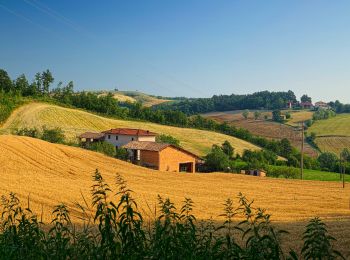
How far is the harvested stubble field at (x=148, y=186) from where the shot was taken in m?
29.9

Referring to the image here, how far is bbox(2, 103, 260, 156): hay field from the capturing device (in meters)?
75.2

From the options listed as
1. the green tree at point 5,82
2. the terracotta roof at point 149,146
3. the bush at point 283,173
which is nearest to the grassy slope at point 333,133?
the bush at point 283,173

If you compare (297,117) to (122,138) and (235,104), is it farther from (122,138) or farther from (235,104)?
(122,138)

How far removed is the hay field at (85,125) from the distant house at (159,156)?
16.7 metres

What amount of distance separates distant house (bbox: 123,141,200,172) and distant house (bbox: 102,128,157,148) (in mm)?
6869

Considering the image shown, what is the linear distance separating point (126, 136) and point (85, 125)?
59.6 feet

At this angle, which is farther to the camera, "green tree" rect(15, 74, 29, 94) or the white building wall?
"green tree" rect(15, 74, 29, 94)

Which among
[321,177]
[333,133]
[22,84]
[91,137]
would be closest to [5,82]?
[22,84]

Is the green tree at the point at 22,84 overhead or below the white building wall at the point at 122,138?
overhead

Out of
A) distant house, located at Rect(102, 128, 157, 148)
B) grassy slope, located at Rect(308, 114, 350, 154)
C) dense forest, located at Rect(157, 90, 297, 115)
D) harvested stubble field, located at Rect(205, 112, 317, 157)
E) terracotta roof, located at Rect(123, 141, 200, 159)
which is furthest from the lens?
dense forest, located at Rect(157, 90, 297, 115)

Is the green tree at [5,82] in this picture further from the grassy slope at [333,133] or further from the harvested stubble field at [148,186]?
the grassy slope at [333,133]

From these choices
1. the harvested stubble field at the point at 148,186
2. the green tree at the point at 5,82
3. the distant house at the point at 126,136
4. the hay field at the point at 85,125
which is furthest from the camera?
the green tree at the point at 5,82

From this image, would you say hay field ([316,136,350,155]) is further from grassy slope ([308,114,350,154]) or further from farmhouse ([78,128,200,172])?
farmhouse ([78,128,200,172])

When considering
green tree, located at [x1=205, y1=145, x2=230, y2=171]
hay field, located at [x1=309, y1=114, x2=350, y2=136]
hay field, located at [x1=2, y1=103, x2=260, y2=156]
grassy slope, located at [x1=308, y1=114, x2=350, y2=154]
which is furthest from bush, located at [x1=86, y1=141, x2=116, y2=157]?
hay field, located at [x1=309, y1=114, x2=350, y2=136]
